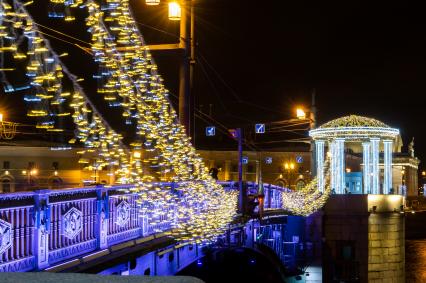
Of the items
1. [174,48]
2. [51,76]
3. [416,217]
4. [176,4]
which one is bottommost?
[416,217]

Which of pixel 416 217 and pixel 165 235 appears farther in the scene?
pixel 416 217

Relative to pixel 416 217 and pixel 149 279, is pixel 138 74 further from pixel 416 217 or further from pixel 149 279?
pixel 416 217

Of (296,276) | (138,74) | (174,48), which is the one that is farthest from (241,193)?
(296,276)

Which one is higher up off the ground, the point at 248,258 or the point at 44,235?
the point at 44,235

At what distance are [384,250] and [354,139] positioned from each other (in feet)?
23.0

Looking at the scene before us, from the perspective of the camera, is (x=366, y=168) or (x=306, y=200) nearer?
(x=306, y=200)

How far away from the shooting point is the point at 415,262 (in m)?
54.5

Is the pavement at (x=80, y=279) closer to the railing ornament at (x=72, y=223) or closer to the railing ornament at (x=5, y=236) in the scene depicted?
the railing ornament at (x=5, y=236)

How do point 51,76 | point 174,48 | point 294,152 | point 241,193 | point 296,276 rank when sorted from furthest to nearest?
point 294,152
point 296,276
point 241,193
point 174,48
point 51,76

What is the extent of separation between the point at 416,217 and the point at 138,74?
278 ft

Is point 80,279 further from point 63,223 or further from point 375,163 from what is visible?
point 375,163

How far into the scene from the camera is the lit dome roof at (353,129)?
3934 cm

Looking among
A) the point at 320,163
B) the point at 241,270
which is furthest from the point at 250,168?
the point at 241,270

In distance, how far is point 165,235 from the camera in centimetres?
1583
